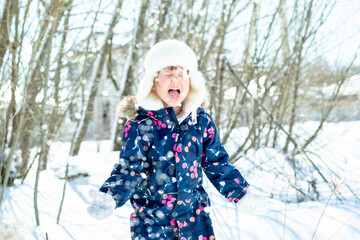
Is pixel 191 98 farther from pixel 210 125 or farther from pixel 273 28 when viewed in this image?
pixel 273 28

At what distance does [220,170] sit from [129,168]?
19.6 inches

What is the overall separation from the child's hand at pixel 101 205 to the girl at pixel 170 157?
0.10m

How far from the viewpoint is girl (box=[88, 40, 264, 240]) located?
1.56 metres

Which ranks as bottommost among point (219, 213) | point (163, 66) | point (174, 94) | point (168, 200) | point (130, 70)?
point (219, 213)

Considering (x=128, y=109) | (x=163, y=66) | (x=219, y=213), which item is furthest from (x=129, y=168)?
(x=219, y=213)

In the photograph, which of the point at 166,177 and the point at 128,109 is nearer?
the point at 166,177

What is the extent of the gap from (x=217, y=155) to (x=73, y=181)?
3520 mm

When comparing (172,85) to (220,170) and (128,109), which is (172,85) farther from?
(220,170)

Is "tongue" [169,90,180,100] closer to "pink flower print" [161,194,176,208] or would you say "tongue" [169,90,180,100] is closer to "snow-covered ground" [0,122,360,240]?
"pink flower print" [161,194,176,208]

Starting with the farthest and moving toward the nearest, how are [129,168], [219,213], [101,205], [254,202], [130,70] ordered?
[130,70] < [219,213] < [254,202] < [129,168] < [101,205]

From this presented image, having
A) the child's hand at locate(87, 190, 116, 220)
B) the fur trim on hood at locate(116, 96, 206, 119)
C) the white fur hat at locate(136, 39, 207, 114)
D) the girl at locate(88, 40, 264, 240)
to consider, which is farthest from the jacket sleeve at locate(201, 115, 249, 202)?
the child's hand at locate(87, 190, 116, 220)

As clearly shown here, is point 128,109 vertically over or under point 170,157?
over

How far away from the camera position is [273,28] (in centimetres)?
488

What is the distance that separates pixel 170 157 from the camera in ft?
5.25
